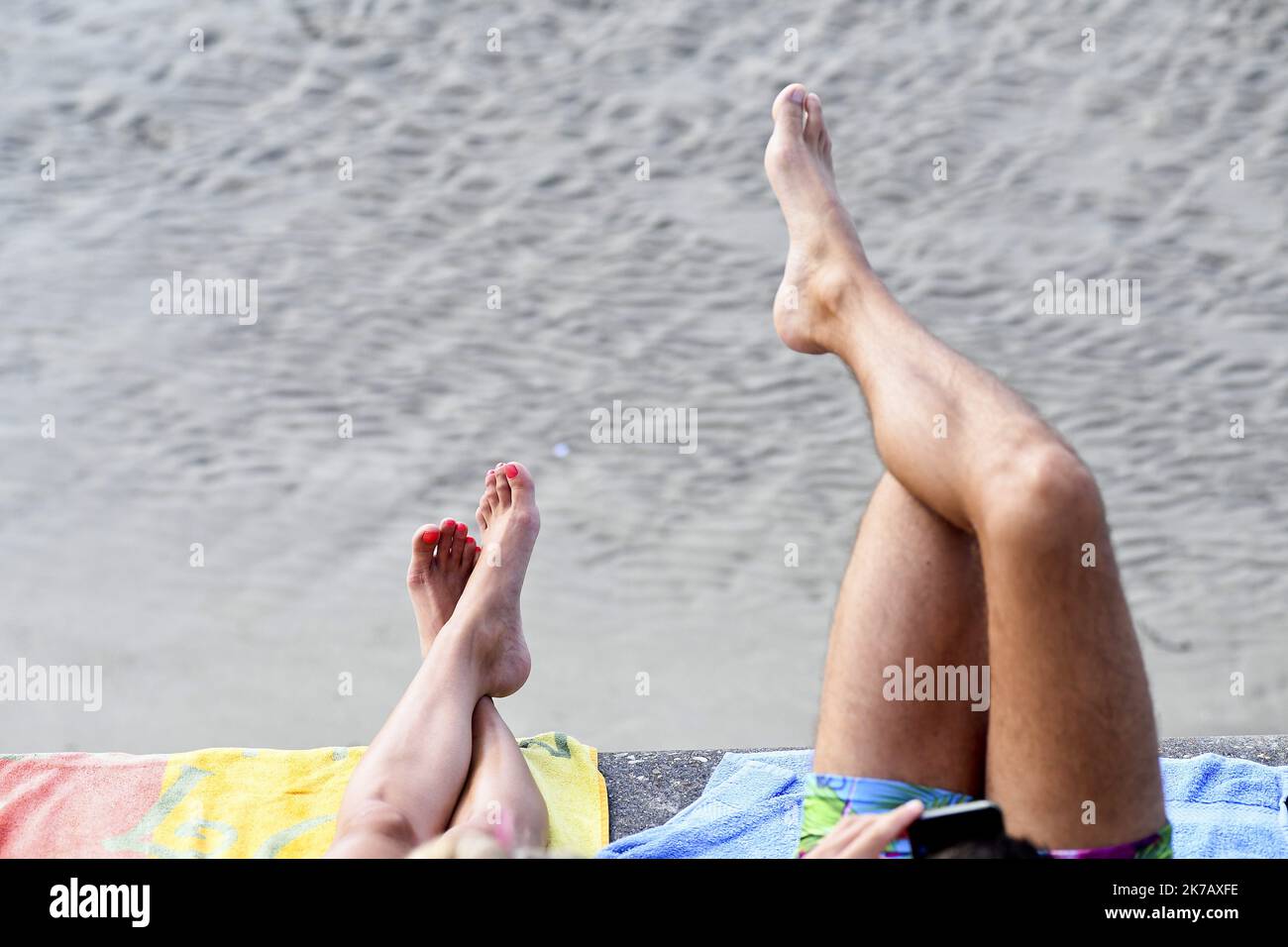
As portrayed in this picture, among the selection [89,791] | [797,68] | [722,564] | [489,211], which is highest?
[797,68]

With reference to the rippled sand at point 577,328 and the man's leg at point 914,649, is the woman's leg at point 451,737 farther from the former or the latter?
the rippled sand at point 577,328

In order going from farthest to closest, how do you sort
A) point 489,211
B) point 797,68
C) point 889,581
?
point 797,68 < point 489,211 < point 889,581

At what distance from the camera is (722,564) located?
2.53m

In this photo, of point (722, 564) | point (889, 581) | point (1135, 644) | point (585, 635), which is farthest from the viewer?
point (722, 564)

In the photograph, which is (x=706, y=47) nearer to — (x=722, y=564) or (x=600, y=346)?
(x=600, y=346)

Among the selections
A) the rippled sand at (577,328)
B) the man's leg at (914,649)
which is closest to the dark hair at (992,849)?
the man's leg at (914,649)

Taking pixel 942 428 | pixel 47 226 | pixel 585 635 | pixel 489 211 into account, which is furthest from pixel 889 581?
pixel 47 226

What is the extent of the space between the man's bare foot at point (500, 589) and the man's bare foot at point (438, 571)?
32 millimetres

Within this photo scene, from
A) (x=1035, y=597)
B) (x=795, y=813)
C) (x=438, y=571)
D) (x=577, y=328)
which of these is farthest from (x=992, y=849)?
(x=577, y=328)

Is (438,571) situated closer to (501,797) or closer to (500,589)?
(500,589)

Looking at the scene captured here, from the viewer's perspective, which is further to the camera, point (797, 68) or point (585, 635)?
point (797, 68)

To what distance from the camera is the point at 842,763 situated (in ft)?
2.90

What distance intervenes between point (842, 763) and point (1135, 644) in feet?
0.75

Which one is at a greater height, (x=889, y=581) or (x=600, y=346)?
(x=600, y=346)
